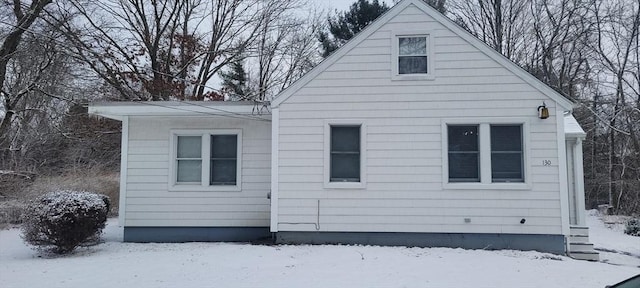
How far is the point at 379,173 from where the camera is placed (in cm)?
933

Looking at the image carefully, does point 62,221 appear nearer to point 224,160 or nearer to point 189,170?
point 189,170

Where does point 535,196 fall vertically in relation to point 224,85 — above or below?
below

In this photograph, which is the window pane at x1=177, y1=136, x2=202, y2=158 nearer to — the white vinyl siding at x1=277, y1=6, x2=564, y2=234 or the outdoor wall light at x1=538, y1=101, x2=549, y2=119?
the white vinyl siding at x1=277, y1=6, x2=564, y2=234

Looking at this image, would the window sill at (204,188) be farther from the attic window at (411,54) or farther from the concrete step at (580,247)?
the concrete step at (580,247)

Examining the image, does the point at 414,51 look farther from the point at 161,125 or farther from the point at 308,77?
the point at 161,125

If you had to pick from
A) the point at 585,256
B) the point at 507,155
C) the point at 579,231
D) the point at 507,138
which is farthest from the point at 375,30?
the point at 585,256

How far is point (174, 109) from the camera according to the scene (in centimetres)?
1021

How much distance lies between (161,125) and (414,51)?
5.76m

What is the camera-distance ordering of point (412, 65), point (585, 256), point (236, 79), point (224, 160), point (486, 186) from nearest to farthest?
point (486, 186) → point (585, 256) → point (412, 65) → point (224, 160) → point (236, 79)

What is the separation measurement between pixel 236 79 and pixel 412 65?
17.8 meters

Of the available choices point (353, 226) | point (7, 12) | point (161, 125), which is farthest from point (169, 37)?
point (353, 226)

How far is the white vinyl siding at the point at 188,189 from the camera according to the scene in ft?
34.1

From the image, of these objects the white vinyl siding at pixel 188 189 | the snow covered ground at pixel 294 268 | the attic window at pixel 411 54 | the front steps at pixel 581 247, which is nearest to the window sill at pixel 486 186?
the snow covered ground at pixel 294 268

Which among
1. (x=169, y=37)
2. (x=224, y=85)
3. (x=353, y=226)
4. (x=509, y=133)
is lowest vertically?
(x=353, y=226)
